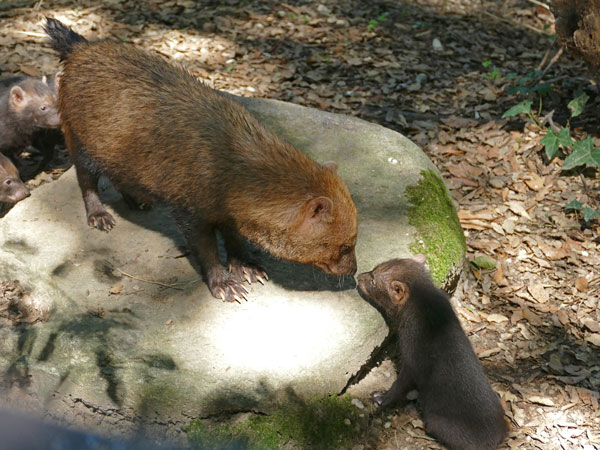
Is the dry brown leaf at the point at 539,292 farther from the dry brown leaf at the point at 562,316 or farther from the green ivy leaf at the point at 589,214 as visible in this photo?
the green ivy leaf at the point at 589,214

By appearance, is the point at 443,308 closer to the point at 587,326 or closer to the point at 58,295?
the point at 587,326

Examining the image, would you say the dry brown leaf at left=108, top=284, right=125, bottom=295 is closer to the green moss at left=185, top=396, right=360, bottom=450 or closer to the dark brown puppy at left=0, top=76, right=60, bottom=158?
the green moss at left=185, top=396, right=360, bottom=450

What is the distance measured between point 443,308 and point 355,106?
486cm

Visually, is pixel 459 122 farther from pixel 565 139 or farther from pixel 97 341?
pixel 97 341

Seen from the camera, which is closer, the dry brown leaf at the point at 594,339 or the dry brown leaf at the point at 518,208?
the dry brown leaf at the point at 594,339

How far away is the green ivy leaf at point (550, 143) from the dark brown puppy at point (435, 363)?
2824mm

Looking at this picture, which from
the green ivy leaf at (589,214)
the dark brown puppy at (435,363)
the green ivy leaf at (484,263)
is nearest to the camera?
the dark brown puppy at (435,363)

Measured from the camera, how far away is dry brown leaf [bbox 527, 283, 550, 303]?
5.73 m

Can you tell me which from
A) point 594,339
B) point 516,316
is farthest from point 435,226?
point 594,339

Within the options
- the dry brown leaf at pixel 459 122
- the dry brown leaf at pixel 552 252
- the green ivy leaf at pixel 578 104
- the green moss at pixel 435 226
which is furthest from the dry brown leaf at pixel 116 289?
the green ivy leaf at pixel 578 104

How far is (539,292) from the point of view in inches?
228

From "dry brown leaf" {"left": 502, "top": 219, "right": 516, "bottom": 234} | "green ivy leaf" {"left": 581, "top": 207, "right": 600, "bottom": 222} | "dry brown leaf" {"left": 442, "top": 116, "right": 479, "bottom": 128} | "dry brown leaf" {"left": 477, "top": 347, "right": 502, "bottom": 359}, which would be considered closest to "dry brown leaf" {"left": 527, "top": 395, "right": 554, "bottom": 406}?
"dry brown leaf" {"left": 477, "top": 347, "right": 502, "bottom": 359}

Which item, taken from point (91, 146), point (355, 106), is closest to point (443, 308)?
point (91, 146)

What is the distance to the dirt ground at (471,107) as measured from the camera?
5.07 metres
